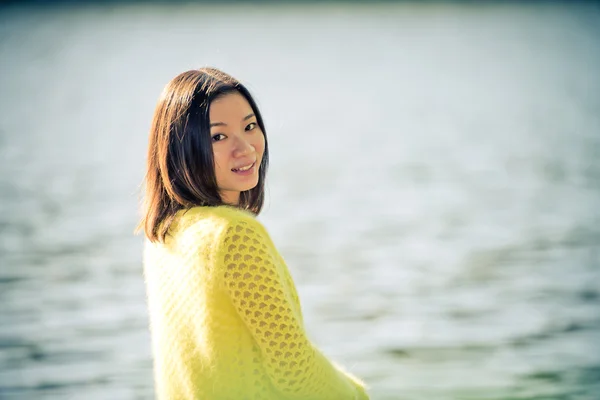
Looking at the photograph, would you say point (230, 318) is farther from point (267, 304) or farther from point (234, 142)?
point (234, 142)

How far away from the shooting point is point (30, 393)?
329 cm

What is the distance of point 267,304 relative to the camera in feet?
4.62

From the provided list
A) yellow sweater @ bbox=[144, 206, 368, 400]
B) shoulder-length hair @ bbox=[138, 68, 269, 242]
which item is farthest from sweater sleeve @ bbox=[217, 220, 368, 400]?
shoulder-length hair @ bbox=[138, 68, 269, 242]

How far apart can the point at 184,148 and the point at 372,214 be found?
4319 mm

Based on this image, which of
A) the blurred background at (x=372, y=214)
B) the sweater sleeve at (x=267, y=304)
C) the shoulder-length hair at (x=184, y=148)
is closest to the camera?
the sweater sleeve at (x=267, y=304)

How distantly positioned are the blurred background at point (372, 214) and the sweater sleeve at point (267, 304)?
0.79 m

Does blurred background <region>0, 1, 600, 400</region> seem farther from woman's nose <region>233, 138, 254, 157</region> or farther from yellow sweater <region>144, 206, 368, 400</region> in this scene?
yellow sweater <region>144, 206, 368, 400</region>

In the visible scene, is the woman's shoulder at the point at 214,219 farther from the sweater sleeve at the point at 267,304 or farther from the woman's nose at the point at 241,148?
the woman's nose at the point at 241,148

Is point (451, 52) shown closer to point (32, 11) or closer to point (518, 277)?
point (32, 11)

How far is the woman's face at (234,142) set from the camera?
154 centimetres

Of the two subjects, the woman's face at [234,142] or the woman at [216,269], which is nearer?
the woman at [216,269]

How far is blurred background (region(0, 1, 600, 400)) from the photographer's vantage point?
355cm

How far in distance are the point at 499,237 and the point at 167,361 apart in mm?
3822

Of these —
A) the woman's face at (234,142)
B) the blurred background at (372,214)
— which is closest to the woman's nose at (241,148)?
the woman's face at (234,142)
